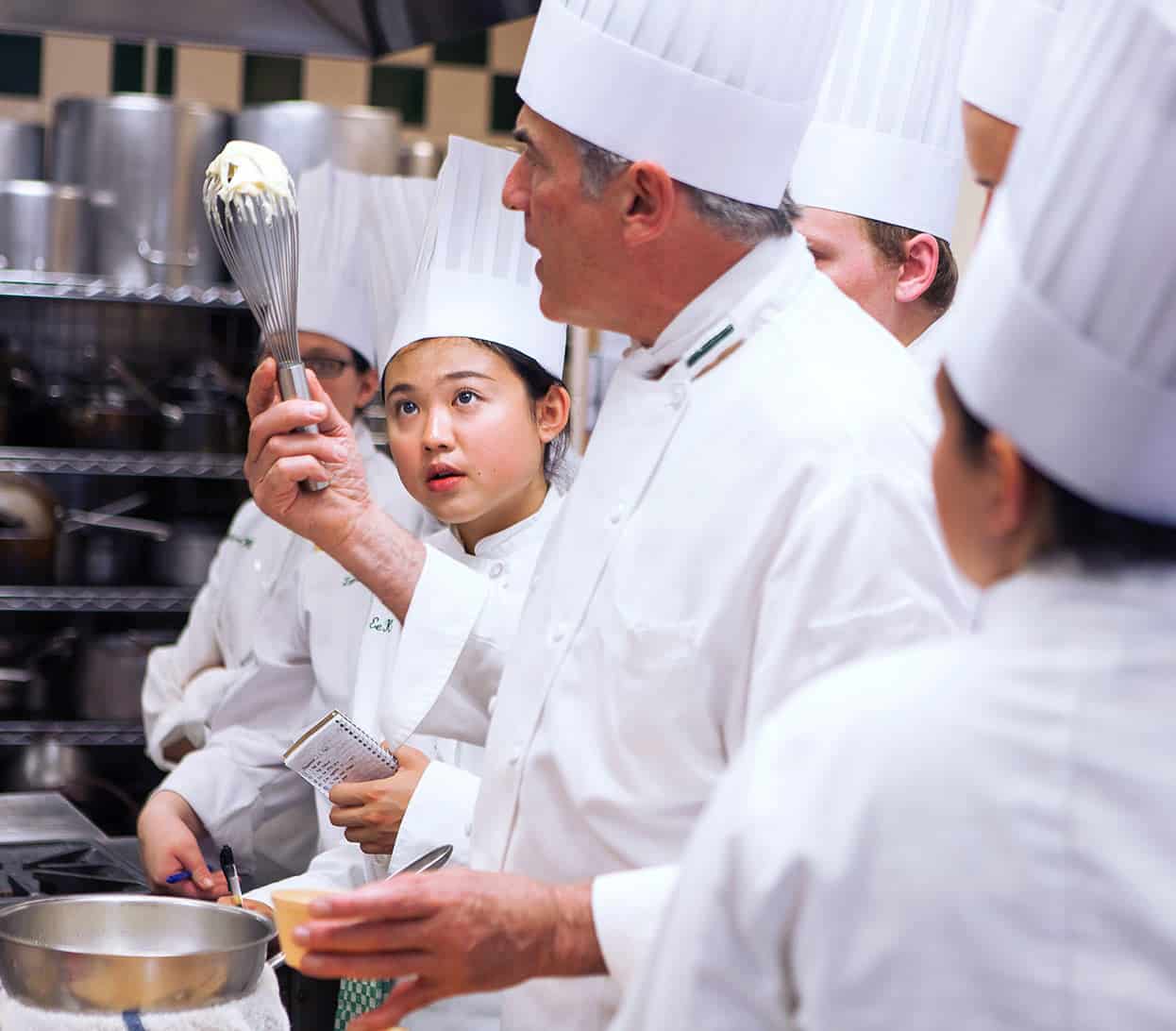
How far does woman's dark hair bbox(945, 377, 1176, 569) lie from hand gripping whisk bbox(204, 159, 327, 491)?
0.90 metres

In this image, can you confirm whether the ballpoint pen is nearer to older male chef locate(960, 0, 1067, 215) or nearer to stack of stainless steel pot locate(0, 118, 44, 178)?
older male chef locate(960, 0, 1067, 215)

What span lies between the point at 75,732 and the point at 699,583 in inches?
112

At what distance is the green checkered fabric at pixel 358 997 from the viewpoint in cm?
163

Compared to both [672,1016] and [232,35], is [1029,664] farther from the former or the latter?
[232,35]

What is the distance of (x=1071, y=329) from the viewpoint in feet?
2.44

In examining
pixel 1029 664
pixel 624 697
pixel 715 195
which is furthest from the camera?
pixel 715 195

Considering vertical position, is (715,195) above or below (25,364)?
above

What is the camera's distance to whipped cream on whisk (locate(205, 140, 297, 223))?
4.88 feet

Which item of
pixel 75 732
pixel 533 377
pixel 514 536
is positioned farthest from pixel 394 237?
pixel 75 732


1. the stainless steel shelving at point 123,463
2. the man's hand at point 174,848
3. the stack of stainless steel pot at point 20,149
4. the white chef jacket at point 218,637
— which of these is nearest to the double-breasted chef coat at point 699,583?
the man's hand at point 174,848

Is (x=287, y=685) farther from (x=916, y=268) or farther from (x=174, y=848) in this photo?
(x=916, y=268)

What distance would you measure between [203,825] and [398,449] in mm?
678

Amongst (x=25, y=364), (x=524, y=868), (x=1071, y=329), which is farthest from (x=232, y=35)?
(x=1071, y=329)

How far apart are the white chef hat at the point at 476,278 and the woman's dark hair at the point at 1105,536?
4.15ft
